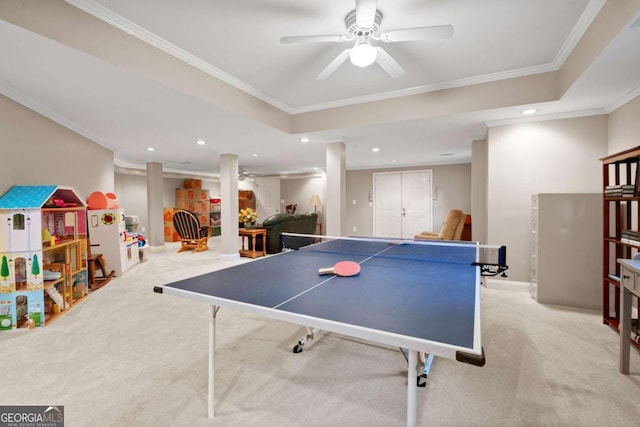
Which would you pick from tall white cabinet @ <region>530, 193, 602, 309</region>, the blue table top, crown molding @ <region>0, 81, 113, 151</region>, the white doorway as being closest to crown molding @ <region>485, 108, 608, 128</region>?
tall white cabinet @ <region>530, 193, 602, 309</region>

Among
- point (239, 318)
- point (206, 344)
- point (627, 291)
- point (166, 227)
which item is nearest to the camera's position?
point (627, 291)

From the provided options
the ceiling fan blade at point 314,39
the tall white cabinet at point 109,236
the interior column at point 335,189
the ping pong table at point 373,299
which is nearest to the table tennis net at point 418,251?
the ping pong table at point 373,299

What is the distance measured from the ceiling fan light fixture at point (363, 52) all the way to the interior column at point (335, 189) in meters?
2.83

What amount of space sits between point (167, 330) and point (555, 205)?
4.24m

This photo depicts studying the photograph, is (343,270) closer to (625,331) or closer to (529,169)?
(625,331)

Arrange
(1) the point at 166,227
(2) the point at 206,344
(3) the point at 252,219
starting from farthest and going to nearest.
Answer: (1) the point at 166,227 → (3) the point at 252,219 → (2) the point at 206,344

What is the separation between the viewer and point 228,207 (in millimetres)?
5984

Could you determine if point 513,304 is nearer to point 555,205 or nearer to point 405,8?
point 555,205

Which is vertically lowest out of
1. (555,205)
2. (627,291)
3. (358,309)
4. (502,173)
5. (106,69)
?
(627,291)

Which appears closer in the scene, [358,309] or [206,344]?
[358,309]

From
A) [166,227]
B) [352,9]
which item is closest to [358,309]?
[352,9]

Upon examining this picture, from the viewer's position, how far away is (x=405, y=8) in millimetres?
2084

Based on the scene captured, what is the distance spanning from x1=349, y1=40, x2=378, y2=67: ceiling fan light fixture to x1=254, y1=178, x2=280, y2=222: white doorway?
8673mm

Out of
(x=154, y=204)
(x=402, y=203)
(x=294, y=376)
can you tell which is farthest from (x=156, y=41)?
(x=402, y=203)
